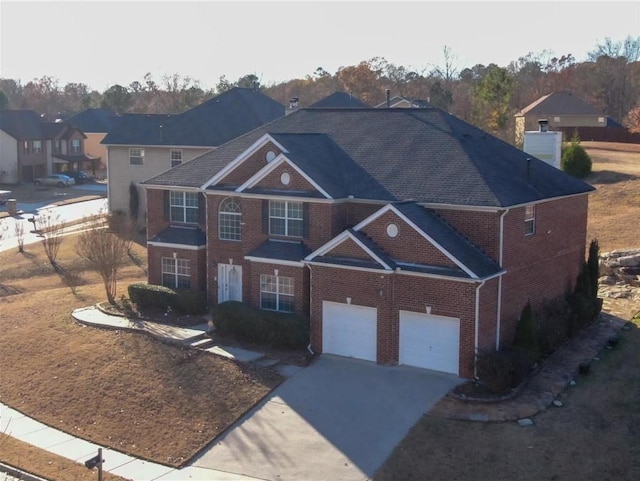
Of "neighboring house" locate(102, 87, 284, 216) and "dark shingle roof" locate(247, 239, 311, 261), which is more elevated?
"neighboring house" locate(102, 87, 284, 216)

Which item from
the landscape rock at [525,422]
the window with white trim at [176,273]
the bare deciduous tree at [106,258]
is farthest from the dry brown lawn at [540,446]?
the bare deciduous tree at [106,258]

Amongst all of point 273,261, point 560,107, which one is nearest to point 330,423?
point 273,261

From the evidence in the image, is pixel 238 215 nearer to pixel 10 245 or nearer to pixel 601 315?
pixel 601 315

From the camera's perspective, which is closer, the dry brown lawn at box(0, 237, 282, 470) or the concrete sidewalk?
the concrete sidewalk

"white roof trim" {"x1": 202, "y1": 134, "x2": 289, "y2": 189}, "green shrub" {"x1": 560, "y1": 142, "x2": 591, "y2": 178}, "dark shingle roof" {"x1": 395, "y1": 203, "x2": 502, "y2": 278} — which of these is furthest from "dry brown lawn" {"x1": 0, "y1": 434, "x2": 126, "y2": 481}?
"green shrub" {"x1": 560, "y1": 142, "x2": 591, "y2": 178}

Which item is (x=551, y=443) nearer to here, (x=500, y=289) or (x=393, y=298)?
(x=500, y=289)

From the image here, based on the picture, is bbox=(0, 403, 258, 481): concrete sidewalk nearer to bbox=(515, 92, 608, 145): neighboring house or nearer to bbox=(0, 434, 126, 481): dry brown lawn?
bbox=(0, 434, 126, 481): dry brown lawn

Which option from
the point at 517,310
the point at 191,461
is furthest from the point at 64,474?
the point at 517,310
